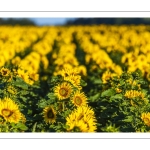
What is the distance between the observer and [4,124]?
443 centimetres

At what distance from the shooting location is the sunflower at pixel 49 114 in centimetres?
461

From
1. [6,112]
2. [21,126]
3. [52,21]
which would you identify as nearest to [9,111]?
[6,112]

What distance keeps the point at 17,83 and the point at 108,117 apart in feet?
2.43

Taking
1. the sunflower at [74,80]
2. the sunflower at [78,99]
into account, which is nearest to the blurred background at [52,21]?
the sunflower at [74,80]

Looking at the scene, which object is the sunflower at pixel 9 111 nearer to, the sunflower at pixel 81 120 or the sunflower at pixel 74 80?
the sunflower at pixel 81 120

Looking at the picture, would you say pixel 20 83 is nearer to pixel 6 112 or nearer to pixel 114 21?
pixel 6 112

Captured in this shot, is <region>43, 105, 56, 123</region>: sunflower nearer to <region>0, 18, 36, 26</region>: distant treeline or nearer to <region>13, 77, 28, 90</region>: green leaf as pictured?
<region>13, 77, 28, 90</region>: green leaf

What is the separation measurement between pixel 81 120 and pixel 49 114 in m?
0.36

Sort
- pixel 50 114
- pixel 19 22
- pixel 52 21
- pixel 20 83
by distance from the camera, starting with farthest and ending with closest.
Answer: pixel 52 21 → pixel 19 22 → pixel 20 83 → pixel 50 114

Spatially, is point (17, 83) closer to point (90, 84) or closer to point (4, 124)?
point (4, 124)

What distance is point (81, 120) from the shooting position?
438cm

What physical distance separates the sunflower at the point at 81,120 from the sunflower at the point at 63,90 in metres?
0.22

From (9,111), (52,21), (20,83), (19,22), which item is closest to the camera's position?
(9,111)

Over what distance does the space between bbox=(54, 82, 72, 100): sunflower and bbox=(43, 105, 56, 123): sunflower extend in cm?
11
